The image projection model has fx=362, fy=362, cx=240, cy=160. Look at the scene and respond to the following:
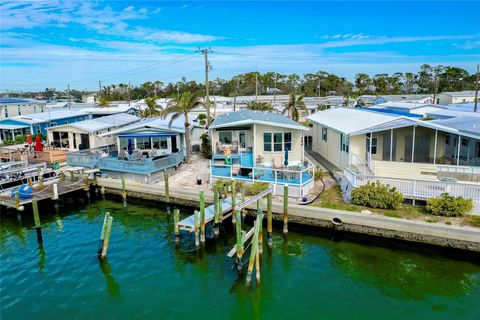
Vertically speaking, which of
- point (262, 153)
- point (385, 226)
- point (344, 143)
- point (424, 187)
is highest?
point (344, 143)

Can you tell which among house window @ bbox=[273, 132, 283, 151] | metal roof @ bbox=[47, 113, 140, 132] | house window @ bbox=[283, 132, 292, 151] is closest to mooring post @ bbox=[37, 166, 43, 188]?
metal roof @ bbox=[47, 113, 140, 132]

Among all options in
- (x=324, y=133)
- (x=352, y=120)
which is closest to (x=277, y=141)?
(x=352, y=120)

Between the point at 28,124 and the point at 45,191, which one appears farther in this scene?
the point at 28,124

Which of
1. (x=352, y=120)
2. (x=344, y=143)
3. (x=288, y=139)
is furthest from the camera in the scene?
(x=352, y=120)

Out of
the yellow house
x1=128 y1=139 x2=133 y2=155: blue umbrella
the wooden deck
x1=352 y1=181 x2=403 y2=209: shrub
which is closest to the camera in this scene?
x1=352 y1=181 x2=403 y2=209: shrub

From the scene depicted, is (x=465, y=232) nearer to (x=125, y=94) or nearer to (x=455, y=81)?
(x=455, y=81)

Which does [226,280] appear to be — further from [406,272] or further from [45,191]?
[45,191]

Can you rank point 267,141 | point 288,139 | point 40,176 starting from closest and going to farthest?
point 267,141
point 288,139
point 40,176

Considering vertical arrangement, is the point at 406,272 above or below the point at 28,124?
below

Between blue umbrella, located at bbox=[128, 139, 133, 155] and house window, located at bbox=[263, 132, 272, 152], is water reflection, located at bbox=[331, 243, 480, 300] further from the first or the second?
blue umbrella, located at bbox=[128, 139, 133, 155]
